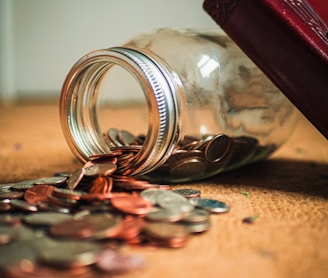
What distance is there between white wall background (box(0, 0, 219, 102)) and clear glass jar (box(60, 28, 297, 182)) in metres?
1.50

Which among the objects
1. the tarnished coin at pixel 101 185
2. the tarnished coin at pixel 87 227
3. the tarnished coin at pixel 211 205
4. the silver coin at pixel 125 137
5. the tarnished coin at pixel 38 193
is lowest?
the tarnished coin at pixel 211 205

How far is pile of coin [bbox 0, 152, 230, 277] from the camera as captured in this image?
42cm

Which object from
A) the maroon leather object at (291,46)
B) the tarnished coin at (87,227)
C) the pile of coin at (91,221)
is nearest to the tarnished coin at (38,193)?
the pile of coin at (91,221)

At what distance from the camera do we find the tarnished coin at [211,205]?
57cm

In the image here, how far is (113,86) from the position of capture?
31.9 inches

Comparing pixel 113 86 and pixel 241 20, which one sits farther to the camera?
pixel 113 86

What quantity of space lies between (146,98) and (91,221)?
0.19 metres

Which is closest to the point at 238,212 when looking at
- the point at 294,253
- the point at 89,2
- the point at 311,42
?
the point at 294,253

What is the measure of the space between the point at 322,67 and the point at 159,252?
315mm

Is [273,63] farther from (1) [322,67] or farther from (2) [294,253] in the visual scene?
(2) [294,253]

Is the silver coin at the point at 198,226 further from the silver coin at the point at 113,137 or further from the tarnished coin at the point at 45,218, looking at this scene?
the silver coin at the point at 113,137

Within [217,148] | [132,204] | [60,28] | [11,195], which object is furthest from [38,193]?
[60,28]

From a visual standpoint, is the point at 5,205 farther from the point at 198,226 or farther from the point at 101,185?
the point at 198,226

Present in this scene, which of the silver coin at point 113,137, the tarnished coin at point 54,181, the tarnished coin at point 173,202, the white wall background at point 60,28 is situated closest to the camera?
the tarnished coin at point 173,202
